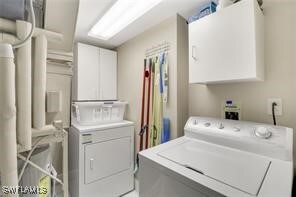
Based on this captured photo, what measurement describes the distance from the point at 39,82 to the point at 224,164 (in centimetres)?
109

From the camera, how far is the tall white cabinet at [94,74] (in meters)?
2.54

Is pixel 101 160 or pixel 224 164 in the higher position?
pixel 224 164

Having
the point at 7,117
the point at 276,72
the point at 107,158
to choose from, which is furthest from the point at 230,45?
the point at 107,158

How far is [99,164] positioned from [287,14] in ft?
8.06

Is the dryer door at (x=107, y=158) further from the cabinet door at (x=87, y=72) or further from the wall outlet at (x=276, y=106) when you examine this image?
the wall outlet at (x=276, y=106)

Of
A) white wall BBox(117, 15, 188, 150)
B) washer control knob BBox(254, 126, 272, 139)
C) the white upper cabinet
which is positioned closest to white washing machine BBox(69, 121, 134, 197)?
white wall BBox(117, 15, 188, 150)

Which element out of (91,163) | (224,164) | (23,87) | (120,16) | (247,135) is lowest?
(91,163)

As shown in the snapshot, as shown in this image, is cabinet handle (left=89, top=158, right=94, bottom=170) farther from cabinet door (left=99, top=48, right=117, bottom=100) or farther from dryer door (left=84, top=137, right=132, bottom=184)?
cabinet door (left=99, top=48, right=117, bottom=100)

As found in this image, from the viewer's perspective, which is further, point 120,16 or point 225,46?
point 120,16

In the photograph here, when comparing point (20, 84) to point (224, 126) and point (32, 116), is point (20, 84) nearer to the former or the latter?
point (32, 116)

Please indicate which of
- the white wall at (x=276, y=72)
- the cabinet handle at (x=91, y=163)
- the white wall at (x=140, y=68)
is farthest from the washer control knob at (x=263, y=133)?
the cabinet handle at (x=91, y=163)

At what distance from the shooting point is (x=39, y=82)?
703 millimetres

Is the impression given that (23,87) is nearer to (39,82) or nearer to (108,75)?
(39,82)

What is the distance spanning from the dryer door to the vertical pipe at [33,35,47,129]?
53.1 inches
